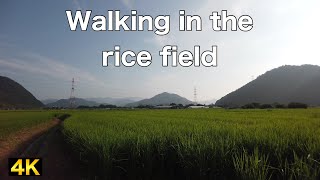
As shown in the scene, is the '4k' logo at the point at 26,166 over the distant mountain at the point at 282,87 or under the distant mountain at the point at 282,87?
under

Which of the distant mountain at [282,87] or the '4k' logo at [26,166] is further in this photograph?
the distant mountain at [282,87]

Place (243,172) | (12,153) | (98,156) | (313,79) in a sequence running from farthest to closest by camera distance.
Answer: (313,79) < (12,153) < (98,156) < (243,172)

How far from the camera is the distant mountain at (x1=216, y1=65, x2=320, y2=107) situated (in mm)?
132250

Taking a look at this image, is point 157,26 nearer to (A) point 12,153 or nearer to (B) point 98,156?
(B) point 98,156

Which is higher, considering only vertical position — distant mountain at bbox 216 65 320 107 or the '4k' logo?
distant mountain at bbox 216 65 320 107

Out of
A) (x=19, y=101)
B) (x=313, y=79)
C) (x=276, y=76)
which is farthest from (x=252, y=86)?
(x=19, y=101)

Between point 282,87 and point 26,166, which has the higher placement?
point 282,87

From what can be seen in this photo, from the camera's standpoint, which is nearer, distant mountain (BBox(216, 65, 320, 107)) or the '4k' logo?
the '4k' logo

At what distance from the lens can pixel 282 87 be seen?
149 metres

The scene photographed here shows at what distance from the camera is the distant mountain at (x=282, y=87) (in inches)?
5207

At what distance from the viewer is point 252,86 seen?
16250cm

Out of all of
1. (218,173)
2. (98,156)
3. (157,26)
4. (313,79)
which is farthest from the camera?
(313,79)

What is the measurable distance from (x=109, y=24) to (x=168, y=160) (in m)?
6.80

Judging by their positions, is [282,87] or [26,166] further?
[282,87]
